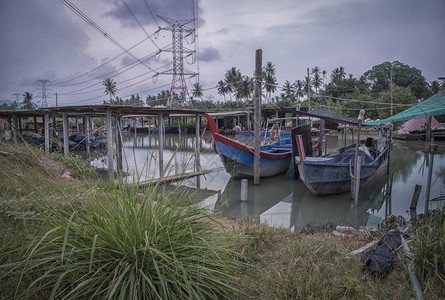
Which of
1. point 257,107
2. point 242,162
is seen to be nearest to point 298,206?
point 242,162

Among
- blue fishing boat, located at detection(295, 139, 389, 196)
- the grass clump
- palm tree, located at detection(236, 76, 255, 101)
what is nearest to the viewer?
the grass clump

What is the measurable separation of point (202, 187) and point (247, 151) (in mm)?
2223

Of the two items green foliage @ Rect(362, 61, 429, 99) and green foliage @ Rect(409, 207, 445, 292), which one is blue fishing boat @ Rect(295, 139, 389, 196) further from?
green foliage @ Rect(362, 61, 429, 99)

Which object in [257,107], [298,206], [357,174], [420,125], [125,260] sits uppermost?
[257,107]

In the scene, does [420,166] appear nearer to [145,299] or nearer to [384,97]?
[145,299]

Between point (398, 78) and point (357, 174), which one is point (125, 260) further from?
point (398, 78)

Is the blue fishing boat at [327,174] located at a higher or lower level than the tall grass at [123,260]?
lower

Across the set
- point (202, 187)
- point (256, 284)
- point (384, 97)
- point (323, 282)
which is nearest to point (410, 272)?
point (323, 282)

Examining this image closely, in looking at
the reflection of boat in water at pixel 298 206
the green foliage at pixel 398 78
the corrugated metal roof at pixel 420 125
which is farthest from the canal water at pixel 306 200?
the green foliage at pixel 398 78

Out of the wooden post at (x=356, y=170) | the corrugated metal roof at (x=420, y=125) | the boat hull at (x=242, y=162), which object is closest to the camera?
the wooden post at (x=356, y=170)

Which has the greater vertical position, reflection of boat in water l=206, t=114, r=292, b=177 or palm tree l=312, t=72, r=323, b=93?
palm tree l=312, t=72, r=323, b=93

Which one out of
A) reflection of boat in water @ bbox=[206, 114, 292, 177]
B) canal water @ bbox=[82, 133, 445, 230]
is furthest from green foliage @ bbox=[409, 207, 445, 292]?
reflection of boat in water @ bbox=[206, 114, 292, 177]

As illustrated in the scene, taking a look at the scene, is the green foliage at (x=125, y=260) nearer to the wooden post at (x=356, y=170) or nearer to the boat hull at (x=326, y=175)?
the boat hull at (x=326, y=175)

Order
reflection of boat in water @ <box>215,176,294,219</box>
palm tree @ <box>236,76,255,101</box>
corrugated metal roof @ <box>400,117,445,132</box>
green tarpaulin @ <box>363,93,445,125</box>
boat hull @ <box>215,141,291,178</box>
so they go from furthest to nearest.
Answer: palm tree @ <box>236,76,255,101</box>
corrugated metal roof @ <box>400,117,445,132</box>
green tarpaulin @ <box>363,93,445,125</box>
boat hull @ <box>215,141,291,178</box>
reflection of boat in water @ <box>215,176,294,219</box>
